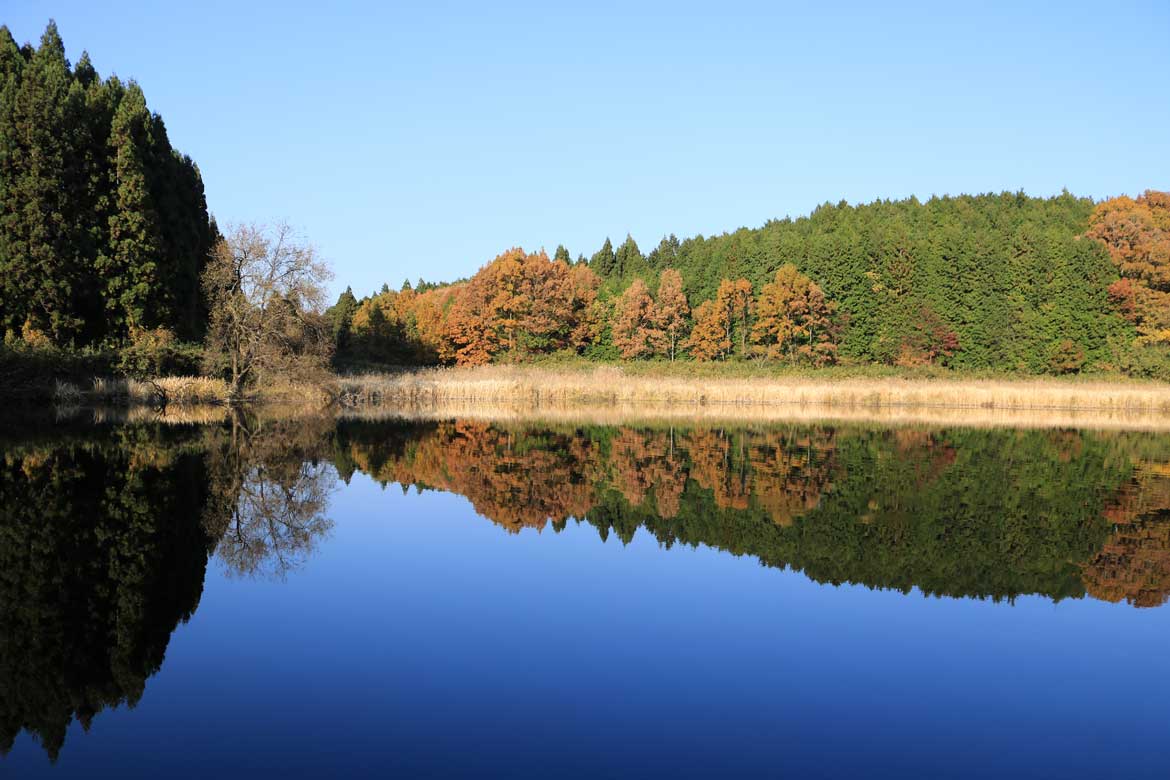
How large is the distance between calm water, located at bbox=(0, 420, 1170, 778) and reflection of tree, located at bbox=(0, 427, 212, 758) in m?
0.03

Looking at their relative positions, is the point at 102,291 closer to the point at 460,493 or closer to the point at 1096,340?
the point at 460,493

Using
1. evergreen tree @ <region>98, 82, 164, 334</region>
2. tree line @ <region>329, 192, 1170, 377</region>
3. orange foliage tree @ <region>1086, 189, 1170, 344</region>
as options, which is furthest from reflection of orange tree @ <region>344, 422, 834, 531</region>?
orange foliage tree @ <region>1086, 189, 1170, 344</region>

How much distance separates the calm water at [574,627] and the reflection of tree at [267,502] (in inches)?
3.0

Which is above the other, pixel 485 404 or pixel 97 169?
pixel 97 169

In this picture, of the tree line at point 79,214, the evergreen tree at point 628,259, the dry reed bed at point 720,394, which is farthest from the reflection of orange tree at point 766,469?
the evergreen tree at point 628,259

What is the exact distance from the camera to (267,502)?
11.4 m

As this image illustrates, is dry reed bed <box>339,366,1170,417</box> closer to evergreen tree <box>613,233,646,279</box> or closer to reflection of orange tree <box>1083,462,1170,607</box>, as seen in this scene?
reflection of orange tree <box>1083,462,1170,607</box>

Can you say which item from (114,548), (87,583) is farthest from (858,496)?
(87,583)

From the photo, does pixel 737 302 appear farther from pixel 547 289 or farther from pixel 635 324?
pixel 547 289

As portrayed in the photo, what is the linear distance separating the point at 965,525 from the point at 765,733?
7.10m

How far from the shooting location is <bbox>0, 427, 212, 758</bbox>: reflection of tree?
4906 millimetres

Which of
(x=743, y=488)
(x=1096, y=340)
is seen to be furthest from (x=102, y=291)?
(x=1096, y=340)

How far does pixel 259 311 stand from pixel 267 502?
87.1 feet

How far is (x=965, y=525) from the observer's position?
10648 millimetres
